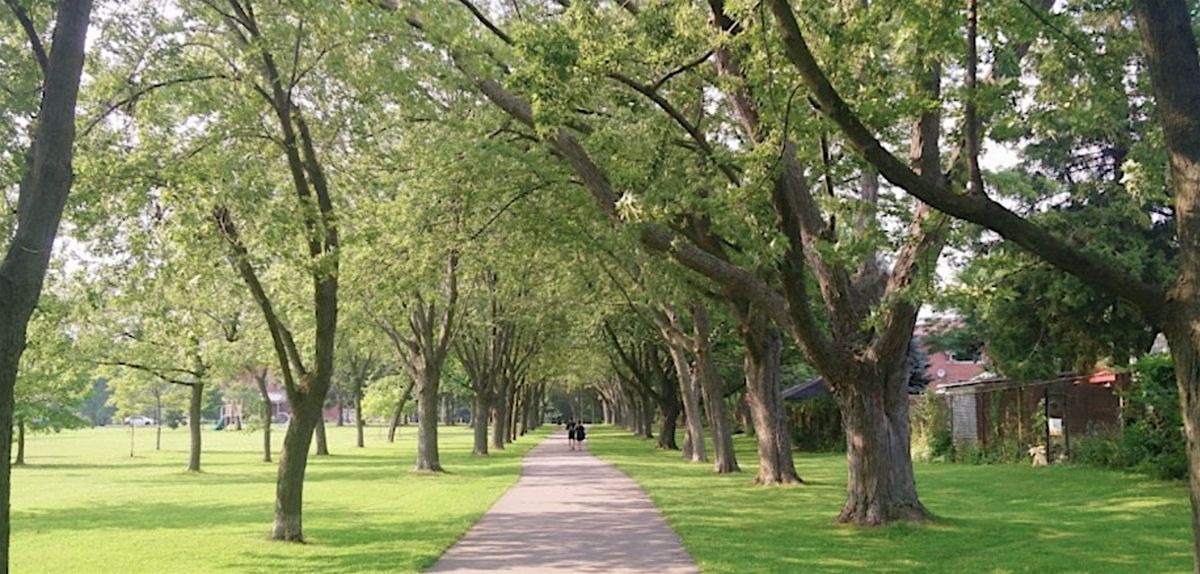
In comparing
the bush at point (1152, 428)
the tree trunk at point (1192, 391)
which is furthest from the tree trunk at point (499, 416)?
the tree trunk at point (1192, 391)

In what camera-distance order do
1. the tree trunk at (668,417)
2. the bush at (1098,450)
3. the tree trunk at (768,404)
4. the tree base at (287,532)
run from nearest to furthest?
the tree base at (287,532), the bush at (1098,450), the tree trunk at (768,404), the tree trunk at (668,417)

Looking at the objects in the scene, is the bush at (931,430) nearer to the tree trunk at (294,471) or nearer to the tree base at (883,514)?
the tree base at (883,514)

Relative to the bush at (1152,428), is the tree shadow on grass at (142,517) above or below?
below

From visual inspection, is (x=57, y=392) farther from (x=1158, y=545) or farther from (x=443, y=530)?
(x=1158, y=545)

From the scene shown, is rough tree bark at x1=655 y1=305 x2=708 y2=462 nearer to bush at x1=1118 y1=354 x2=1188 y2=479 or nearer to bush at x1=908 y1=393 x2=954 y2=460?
bush at x1=908 y1=393 x2=954 y2=460

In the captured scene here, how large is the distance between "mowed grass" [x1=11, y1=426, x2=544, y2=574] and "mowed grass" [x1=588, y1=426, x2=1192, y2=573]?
12.0 feet

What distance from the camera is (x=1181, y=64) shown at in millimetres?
7418

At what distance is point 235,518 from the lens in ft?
57.8

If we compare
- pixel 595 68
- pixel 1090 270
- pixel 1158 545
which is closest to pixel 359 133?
pixel 595 68

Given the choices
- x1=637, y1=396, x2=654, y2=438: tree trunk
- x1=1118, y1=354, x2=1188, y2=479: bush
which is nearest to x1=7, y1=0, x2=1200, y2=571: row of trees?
x1=1118, y1=354, x2=1188, y2=479: bush

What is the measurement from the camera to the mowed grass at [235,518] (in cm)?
1245

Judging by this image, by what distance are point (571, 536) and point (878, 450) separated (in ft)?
13.9

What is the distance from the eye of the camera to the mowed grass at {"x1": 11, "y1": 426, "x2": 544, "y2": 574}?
1245 centimetres

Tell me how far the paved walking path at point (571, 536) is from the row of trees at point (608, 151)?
293cm
